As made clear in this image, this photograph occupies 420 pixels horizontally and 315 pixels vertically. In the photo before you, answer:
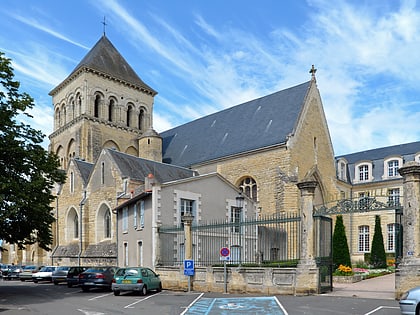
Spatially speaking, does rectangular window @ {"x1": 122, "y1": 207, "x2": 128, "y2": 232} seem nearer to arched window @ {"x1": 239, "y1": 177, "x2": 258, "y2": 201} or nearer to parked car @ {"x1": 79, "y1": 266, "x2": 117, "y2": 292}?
parked car @ {"x1": 79, "y1": 266, "x2": 117, "y2": 292}

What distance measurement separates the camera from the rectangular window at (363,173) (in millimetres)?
38719

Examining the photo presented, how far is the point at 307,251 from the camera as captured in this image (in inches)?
541

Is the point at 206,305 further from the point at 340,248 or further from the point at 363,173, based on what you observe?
the point at 363,173

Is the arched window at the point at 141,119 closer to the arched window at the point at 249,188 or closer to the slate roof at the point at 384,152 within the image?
the arched window at the point at 249,188

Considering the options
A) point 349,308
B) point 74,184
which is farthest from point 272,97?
point 349,308

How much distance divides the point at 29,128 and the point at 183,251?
7932 millimetres

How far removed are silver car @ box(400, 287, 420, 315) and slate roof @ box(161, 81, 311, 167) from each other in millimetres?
20274

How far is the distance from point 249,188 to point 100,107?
63.6 ft

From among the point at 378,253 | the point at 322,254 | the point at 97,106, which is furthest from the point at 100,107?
the point at 322,254

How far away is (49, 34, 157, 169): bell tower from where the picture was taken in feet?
136

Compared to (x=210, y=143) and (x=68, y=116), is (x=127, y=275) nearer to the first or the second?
(x=210, y=143)

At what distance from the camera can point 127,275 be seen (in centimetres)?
1523

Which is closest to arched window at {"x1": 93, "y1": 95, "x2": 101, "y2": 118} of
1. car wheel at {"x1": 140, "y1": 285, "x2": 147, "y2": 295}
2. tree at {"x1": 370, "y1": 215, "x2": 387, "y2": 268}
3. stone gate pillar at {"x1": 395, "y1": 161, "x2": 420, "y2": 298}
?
tree at {"x1": 370, "y1": 215, "x2": 387, "y2": 268}

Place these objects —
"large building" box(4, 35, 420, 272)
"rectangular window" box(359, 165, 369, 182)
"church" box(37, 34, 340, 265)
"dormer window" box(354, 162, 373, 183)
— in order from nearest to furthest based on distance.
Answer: "large building" box(4, 35, 420, 272), "church" box(37, 34, 340, 265), "dormer window" box(354, 162, 373, 183), "rectangular window" box(359, 165, 369, 182)
